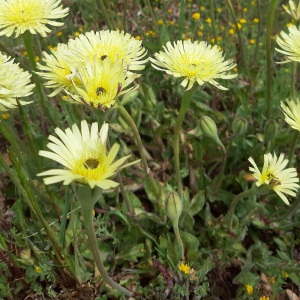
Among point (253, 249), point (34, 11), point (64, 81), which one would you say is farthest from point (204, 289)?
point (34, 11)

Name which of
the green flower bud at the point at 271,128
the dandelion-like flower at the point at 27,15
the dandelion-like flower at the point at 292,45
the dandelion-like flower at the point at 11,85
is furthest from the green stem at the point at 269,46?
the dandelion-like flower at the point at 11,85

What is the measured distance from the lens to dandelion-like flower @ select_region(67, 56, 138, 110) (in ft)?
4.63

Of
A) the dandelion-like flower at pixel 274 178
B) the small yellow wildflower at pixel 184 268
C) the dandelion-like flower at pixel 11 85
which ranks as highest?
the dandelion-like flower at pixel 11 85

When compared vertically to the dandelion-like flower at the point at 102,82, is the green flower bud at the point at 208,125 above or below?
below

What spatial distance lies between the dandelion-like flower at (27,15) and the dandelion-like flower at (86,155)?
2.41ft

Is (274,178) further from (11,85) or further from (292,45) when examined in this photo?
(11,85)

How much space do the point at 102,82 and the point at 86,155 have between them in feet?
0.99

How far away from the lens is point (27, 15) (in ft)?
6.21

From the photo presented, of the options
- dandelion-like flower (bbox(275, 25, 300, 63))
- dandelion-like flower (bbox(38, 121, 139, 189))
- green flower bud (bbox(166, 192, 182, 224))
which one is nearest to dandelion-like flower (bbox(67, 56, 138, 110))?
dandelion-like flower (bbox(38, 121, 139, 189))

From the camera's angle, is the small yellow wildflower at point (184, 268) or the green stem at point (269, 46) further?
the green stem at point (269, 46)

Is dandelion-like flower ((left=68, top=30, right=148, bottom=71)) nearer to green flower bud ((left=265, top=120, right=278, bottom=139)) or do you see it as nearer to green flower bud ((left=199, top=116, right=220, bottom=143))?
green flower bud ((left=199, top=116, right=220, bottom=143))

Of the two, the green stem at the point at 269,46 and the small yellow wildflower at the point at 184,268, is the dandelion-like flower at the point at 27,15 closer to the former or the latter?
the green stem at the point at 269,46

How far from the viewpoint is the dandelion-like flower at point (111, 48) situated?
1682 mm

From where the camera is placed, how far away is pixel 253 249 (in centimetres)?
217
